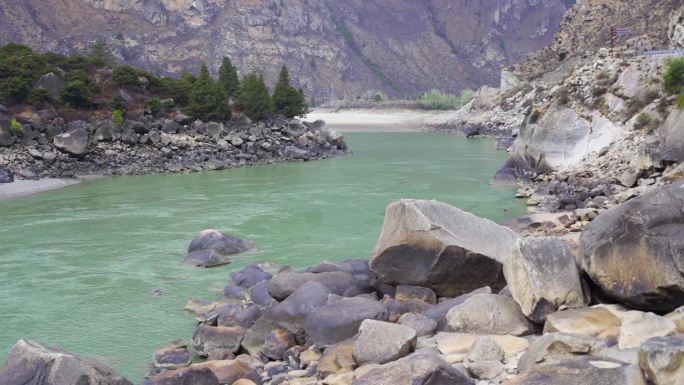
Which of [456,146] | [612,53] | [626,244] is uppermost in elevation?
[612,53]

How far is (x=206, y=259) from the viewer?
740 inches

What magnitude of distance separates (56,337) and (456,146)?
59.6m

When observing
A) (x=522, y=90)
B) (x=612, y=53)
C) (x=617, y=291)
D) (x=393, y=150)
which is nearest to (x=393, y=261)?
(x=617, y=291)

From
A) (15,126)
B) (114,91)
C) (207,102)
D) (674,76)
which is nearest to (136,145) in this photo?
(114,91)

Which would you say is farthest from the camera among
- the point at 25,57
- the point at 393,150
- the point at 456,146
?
the point at 456,146

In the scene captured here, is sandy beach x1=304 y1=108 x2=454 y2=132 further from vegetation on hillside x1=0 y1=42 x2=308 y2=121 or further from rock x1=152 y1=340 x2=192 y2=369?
rock x1=152 y1=340 x2=192 y2=369

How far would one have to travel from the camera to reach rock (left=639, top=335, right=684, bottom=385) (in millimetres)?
6879

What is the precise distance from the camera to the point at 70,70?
53594 millimetres

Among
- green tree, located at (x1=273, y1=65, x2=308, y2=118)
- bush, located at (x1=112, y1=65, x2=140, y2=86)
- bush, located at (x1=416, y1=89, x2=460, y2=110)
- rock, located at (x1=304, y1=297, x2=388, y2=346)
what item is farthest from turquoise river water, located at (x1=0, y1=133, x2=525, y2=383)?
bush, located at (x1=416, y1=89, x2=460, y2=110)

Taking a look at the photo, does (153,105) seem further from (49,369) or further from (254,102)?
(49,369)

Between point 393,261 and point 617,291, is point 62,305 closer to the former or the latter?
point 393,261

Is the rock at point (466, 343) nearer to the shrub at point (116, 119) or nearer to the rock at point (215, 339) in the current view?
the rock at point (215, 339)

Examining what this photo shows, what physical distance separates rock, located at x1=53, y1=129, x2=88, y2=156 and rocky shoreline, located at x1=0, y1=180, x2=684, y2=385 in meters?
35.9

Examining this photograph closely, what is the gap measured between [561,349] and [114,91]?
5058cm
